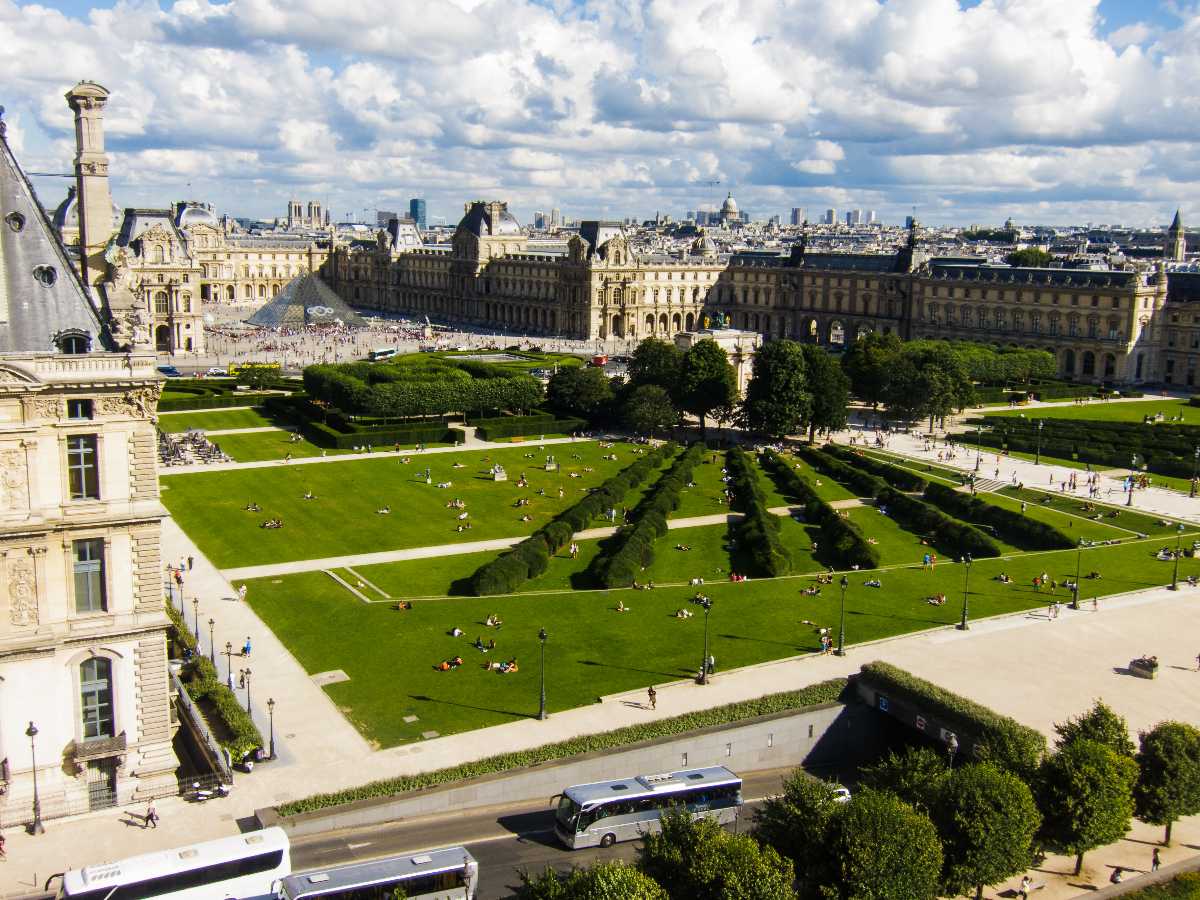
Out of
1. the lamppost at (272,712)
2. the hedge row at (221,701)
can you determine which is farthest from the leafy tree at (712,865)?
the hedge row at (221,701)

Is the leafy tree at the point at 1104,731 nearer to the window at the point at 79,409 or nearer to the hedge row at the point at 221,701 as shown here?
the hedge row at the point at 221,701

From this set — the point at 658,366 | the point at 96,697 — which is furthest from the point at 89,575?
the point at 658,366

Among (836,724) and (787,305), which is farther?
(787,305)


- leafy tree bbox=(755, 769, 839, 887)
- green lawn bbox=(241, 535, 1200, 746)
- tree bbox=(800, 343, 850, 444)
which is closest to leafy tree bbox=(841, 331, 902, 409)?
tree bbox=(800, 343, 850, 444)

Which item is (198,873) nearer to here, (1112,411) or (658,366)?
(658,366)

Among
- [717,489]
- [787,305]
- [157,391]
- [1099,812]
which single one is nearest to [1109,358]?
[787,305]

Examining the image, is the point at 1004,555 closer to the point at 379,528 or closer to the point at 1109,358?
the point at 379,528

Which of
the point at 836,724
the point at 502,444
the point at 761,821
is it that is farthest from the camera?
the point at 502,444
